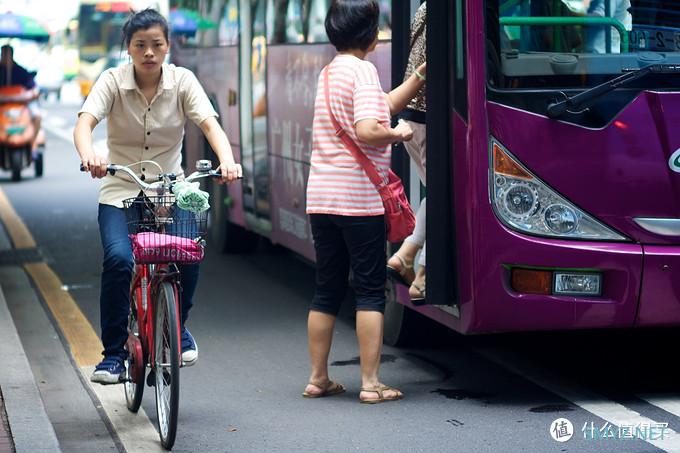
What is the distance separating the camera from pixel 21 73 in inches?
782

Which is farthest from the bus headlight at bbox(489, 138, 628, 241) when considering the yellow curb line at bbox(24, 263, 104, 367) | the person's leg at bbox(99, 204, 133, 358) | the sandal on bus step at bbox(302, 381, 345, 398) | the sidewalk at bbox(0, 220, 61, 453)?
the yellow curb line at bbox(24, 263, 104, 367)

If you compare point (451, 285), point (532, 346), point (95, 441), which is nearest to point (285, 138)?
point (532, 346)

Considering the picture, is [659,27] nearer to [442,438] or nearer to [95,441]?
[442,438]

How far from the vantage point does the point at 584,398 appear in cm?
641

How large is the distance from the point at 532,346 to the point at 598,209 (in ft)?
5.62

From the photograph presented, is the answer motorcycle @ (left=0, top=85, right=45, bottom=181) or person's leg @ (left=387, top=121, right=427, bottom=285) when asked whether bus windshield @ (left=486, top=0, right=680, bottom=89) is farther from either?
motorcycle @ (left=0, top=85, right=45, bottom=181)

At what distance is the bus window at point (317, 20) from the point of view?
27.9ft

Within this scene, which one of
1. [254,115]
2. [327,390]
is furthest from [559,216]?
[254,115]

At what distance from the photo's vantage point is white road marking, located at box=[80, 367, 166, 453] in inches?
228

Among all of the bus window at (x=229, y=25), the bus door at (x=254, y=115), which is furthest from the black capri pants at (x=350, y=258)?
the bus window at (x=229, y=25)

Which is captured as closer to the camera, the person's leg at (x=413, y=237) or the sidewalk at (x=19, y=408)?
the sidewalk at (x=19, y=408)

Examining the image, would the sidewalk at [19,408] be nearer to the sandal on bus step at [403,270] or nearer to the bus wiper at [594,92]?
the sandal on bus step at [403,270]

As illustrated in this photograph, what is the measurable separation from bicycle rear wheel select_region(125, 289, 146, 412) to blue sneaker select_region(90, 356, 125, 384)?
0.14 ft

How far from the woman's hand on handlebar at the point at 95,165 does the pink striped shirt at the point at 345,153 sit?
3.57ft
